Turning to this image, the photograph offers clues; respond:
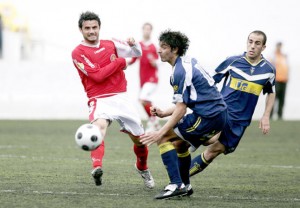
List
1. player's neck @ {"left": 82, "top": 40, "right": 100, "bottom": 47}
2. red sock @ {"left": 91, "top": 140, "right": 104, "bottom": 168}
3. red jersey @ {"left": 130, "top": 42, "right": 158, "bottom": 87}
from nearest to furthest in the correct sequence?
red sock @ {"left": 91, "top": 140, "right": 104, "bottom": 168} < player's neck @ {"left": 82, "top": 40, "right": 100, "bottom": 47} < red jersey @ {"left": 130, "top": 42, "right": 158, "bottom": 87}

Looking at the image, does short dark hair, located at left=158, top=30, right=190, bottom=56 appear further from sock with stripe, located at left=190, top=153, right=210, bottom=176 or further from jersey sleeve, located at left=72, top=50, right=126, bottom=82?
sock with stripe, located at left=190, top=153, right=210, bottom=176

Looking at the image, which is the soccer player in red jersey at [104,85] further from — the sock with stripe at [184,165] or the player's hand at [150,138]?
the player's hand at [150,138]

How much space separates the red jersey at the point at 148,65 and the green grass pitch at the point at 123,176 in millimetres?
2282

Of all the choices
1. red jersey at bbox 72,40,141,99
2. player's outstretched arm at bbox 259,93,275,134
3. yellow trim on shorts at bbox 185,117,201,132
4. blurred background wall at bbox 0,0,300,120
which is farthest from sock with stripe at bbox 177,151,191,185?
blurred background wall at bbox 0,0,300,120

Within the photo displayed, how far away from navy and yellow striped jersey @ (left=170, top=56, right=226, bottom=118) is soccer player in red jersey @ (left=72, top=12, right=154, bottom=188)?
108 centimetres

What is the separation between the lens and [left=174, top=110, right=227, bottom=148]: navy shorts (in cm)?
793

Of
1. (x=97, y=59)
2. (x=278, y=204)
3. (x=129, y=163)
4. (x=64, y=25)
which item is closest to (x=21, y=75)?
(x=64, y=25)

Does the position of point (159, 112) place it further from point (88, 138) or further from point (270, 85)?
point (270, 85)

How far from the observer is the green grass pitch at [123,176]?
301 inches

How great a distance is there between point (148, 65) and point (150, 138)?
388 inches

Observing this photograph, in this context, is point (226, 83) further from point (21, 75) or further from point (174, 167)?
point (21, 75)

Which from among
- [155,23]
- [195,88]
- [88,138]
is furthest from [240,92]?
[155,23]

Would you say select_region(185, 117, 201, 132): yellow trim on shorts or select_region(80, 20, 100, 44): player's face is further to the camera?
select_region(80, 20, 100, 44): player's face

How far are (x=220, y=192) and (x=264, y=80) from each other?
1.43 m
